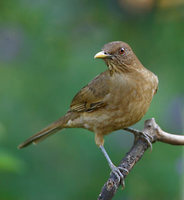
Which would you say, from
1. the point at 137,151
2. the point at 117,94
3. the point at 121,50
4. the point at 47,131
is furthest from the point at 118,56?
the point at 47,131

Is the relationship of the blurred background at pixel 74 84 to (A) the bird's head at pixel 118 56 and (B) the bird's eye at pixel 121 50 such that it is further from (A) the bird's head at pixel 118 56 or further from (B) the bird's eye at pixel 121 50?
(B) the bird's eye at pixel 121 50

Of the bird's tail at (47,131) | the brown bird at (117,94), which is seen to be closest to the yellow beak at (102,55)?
the brown bird at (117,94)

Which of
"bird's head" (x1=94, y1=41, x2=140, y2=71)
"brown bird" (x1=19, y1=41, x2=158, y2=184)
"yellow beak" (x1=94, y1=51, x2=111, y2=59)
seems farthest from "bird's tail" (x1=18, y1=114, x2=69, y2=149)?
"yellow beak" (x1=94, y1=51, x2=111, y2=59)

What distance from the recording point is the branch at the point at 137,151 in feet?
12.9

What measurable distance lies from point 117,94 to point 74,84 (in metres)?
1.20

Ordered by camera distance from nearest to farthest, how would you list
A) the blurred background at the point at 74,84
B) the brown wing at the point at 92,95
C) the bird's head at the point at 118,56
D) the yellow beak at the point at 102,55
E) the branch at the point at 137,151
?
the branch at the point at 137,151, the yellow beak at the point at 102,55, the bird's head at the point at 118,56, the brown wing at the point at 92,95, the blurred background at the point at 74,84

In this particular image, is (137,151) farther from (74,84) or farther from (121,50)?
(74,84)

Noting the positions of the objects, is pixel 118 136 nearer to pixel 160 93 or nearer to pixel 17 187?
pixel 160 93

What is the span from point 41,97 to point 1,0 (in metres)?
1.41

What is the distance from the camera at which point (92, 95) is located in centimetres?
564

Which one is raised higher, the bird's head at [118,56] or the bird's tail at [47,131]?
the bird's head at [118,56]

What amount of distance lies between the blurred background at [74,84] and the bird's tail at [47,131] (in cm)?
19

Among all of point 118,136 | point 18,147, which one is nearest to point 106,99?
point 118,136

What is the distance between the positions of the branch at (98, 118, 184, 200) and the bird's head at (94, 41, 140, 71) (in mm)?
755
